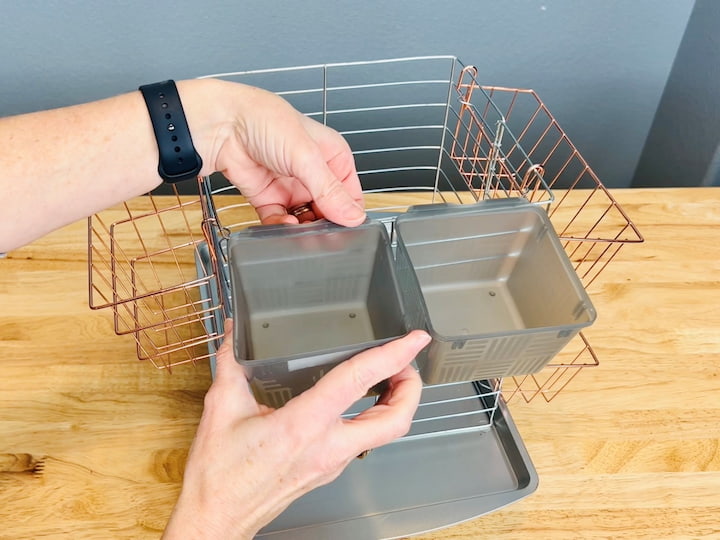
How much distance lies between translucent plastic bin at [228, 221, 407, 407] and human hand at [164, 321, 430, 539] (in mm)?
23

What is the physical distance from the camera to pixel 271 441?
18.6 inches

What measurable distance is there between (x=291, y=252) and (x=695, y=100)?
93 cm

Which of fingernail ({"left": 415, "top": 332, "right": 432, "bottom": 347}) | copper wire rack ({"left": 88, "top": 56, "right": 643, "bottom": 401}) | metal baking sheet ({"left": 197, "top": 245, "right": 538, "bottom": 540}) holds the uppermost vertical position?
fingernail ({"left": 415, "top": 332, "right": 432, "bottom": 347})

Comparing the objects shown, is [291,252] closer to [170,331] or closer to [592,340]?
[170,331]

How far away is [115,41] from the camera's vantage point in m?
1.02

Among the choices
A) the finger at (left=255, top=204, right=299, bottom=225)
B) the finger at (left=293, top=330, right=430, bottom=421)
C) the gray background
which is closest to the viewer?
the finger at (left=293, top=330, right=430, bottom=421)

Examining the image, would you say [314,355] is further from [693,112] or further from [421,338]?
[693,112]

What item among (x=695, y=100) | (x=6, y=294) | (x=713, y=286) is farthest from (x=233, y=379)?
(x=695, y=100)

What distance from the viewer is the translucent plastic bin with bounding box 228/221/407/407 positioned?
20.8 inches

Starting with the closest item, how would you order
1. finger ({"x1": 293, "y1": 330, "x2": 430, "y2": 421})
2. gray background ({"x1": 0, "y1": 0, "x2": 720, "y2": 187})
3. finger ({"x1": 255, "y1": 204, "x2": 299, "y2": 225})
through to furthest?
finger ({"x1": 293, "y1": 330, "x2": 430, "y2": 421}) < finger ({"x1": 255, "y1": 204, "x2": 299, "y2": 225}) < gray background ({"x1": 0, "y1": 0, "x2": 720, "y2": 187})

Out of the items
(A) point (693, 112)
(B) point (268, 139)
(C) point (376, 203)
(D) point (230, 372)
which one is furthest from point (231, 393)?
(A) point (693, 112)

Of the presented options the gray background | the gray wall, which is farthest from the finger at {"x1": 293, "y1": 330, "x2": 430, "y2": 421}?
the gray wall

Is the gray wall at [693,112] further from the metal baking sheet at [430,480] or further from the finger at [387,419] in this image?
the finger at [387,419]

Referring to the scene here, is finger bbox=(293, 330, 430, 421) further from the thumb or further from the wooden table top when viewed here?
the wooden table top
